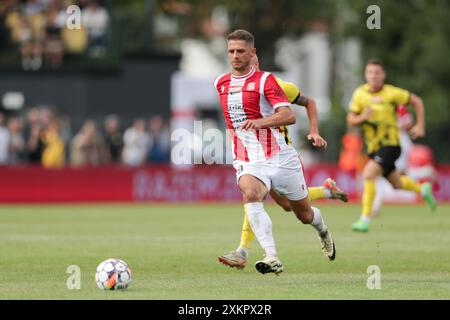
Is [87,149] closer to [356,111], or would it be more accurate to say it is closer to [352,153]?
[352,153]

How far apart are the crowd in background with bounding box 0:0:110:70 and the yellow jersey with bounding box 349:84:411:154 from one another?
50.6 ft

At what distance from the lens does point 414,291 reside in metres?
11.3

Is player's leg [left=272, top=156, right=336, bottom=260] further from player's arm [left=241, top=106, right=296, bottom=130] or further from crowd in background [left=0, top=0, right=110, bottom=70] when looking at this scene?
crowd in background [left=0, top=0, right=110, bottom=70]

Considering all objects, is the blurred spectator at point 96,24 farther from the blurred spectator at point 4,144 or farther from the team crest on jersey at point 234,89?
the team crest on jersey at point 234,89

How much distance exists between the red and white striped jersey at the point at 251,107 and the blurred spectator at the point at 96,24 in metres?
21.8

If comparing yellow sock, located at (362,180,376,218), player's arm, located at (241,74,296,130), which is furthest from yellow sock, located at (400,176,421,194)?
player's arm, located at (241,74,296,130)

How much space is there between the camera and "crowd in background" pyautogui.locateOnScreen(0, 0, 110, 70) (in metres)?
35.3

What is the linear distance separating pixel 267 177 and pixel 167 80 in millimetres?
26913

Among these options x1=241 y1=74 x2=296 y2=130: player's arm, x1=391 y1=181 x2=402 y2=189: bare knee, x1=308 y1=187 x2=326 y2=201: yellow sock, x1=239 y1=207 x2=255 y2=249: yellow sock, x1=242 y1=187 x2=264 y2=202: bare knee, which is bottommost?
x1=239 y1=207 x2=255 y2=249: yellow sock

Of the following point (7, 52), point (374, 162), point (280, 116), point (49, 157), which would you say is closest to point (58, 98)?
point (7, 52)

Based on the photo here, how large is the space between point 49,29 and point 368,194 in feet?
60.5

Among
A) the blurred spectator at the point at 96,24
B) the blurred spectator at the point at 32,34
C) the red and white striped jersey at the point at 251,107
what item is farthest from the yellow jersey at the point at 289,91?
the blurred spectator at the point at 32,34

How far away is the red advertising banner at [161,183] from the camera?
30688 millimetres
